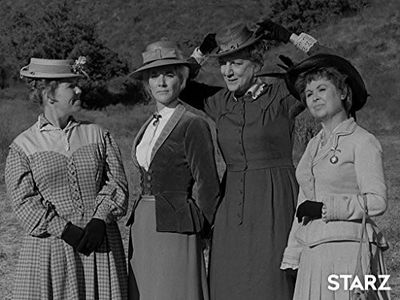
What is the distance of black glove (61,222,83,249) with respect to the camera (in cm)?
343

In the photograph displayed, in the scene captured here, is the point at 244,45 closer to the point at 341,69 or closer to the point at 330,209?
the point at 341,69

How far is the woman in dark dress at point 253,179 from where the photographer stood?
3621 millimetres

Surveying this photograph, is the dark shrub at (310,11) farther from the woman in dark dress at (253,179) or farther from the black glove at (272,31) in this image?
the woman in dark dress at (253,179)

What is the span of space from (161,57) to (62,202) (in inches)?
33.1

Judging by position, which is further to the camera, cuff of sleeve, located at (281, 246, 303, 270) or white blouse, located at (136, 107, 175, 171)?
white blouse, located at (136, 107, 175, 171)

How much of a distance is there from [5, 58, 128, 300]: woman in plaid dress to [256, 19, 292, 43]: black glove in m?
0.92

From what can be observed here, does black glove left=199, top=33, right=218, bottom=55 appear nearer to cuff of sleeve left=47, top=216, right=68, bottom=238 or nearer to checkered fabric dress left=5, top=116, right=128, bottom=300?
checkered fabric dress left=5, top=116, right=128, bottom=300

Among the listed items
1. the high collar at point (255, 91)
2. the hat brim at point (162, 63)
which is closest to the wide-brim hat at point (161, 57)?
the hat brim at point (162, 63)

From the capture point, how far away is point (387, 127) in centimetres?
1673

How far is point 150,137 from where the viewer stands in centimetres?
377

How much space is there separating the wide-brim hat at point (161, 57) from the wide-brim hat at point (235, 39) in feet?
0.62

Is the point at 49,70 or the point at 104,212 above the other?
the point at 49,70

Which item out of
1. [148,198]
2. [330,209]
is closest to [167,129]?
[148,198]

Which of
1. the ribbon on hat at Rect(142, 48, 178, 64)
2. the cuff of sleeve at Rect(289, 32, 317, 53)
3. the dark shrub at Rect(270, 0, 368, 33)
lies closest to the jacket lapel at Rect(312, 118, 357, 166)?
the cuff of sleeve at Rect(289, 32, 317, 53)
